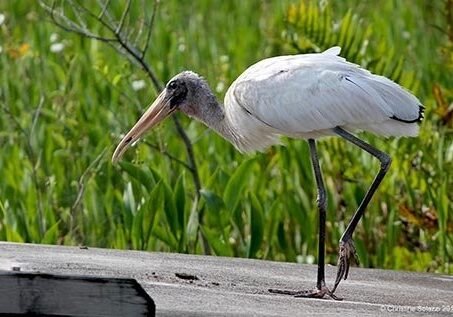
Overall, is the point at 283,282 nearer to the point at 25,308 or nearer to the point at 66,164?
the point at 25,308

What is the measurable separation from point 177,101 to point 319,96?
1001 millimetres

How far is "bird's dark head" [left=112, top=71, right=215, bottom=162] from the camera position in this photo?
699 cm

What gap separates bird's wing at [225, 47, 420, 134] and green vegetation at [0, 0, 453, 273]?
1.31 meters

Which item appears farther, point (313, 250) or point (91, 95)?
point (91, 95)

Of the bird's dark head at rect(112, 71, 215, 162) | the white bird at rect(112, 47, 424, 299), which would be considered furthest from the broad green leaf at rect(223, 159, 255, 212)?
the white bird at rect(112, 47, 424, 299)

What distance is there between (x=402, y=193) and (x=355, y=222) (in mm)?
2702

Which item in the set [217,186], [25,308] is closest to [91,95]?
[217,186]

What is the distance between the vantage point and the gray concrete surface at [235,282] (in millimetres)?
5164

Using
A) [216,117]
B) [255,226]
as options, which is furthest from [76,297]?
[255,226]

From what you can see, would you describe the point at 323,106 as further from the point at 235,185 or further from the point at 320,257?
the point at 235,185

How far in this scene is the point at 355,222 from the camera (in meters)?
6.32

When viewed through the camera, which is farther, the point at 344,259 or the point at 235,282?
the point at 344,259

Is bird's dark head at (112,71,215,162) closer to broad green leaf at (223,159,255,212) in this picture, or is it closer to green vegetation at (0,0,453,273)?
green vegetation at (0,0,453,273)

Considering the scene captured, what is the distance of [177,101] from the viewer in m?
7.02
